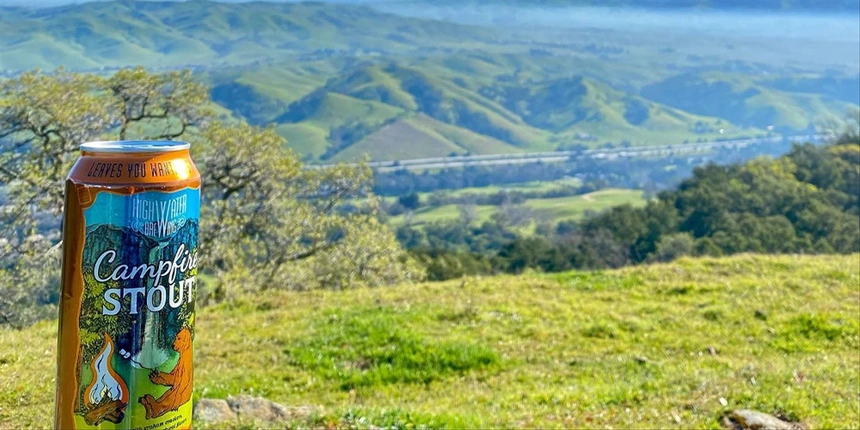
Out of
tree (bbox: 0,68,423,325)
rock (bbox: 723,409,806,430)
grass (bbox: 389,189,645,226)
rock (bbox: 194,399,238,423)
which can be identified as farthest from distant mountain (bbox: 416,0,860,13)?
rock (bbox: 194,399,238,423)

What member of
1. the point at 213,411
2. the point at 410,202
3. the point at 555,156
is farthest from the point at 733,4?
the point at 555,156

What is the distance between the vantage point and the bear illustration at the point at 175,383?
3.83 metres

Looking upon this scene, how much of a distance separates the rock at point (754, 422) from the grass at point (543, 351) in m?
0.15

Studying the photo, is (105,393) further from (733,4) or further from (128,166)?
(733,4)

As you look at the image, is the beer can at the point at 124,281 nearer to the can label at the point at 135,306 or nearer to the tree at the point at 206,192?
the can label at the point at 135,306

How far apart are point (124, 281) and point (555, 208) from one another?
111 meters

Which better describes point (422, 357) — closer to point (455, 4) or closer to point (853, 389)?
point (853, 389)

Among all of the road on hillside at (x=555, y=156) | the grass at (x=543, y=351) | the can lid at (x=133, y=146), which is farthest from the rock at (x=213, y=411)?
the road on hillside at (x=555, y=156)

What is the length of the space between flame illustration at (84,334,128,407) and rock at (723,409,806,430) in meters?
6.11

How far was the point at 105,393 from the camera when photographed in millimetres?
3750

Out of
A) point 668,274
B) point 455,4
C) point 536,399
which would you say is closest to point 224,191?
point 668,274

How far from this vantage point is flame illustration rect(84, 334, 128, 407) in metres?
3.72

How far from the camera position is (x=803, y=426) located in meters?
7.72

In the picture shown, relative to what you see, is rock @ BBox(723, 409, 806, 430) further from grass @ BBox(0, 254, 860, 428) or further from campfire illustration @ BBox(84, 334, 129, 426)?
campfire illustration @ BBox(84, 334, 129, 426)
